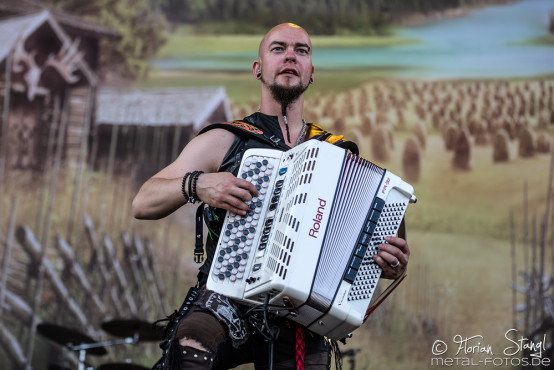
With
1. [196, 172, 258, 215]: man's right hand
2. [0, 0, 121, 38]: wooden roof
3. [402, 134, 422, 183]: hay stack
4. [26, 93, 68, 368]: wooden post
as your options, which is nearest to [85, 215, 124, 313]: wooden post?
[26, 93, 68, 368]: wooden post

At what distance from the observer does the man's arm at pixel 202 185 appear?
93.3 inches

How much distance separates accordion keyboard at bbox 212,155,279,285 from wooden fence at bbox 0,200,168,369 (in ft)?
12.2

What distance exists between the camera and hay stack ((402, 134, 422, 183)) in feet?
19.4

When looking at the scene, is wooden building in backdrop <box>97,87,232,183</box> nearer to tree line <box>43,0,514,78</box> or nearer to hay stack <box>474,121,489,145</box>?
tree line <box>43,0,514,78</box>

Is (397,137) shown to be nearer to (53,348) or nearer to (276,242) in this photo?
(53,348)

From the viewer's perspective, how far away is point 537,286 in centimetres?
543

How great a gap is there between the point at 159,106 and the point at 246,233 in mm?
4097

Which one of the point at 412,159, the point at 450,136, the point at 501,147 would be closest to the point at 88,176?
the point at 412,159

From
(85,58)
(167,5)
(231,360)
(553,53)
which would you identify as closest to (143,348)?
(85,58)

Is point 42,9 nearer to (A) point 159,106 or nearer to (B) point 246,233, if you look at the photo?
(A) point 159,106

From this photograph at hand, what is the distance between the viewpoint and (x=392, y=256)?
250cm

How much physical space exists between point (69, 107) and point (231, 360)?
4.28m

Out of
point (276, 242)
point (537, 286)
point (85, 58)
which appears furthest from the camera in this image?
point (85, 58)

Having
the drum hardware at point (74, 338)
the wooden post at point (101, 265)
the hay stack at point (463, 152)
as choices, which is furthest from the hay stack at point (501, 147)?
the wooden post at point (101, 265)
